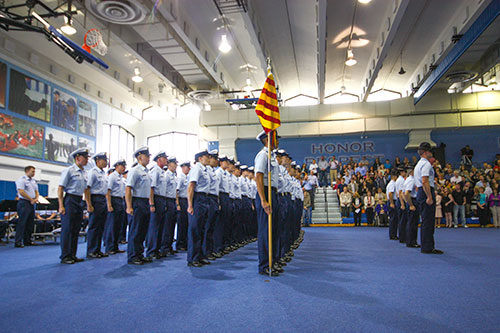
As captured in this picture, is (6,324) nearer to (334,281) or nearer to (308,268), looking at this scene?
(334,281)

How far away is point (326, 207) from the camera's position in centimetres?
1614

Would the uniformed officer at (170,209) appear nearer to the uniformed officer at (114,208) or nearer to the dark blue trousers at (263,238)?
the uniformed officer at (114,208)

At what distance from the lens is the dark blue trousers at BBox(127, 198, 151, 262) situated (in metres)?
4.81

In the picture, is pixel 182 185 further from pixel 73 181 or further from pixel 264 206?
pixel 264 206

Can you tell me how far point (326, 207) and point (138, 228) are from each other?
485 inches

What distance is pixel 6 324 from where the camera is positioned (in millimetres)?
2316

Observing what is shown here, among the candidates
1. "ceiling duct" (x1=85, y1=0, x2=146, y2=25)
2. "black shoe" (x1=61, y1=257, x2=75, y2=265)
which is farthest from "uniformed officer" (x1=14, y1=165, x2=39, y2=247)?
"ceiling duct" (x1=85, y1=0, x2=146, y2=25)

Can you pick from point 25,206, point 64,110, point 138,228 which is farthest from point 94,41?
point 138,228

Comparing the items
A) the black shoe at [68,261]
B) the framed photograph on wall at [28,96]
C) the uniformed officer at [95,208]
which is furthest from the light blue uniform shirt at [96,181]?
the framed photograph on wall at [28,96]

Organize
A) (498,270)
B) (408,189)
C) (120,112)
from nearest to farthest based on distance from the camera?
1. (498,270)
2. (408,189)
3. (120,112)

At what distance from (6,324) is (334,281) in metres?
2.64

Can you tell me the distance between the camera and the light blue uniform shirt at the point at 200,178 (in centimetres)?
480

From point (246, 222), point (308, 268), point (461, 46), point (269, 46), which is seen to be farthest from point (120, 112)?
point (308, 268)

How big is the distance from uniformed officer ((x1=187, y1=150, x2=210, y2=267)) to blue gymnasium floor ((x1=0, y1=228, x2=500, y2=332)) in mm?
259
